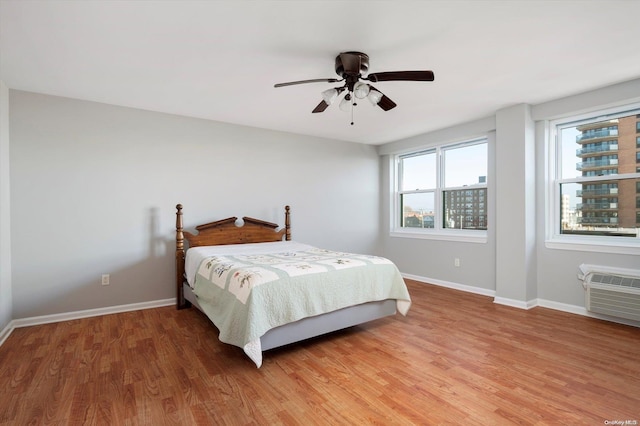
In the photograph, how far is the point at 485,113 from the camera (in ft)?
13.2

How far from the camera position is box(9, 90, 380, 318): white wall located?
3.25 m

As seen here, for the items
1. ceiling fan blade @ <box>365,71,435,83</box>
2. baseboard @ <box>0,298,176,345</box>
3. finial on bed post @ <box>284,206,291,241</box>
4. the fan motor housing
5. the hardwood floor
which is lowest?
the hardwood floor

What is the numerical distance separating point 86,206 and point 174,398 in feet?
8.44

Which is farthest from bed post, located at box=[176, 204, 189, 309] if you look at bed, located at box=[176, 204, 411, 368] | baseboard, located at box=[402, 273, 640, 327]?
baseboard, located at box=[402, 273, 640, 327]

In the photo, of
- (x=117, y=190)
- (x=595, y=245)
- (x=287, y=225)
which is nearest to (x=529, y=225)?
(x=595, y=245)

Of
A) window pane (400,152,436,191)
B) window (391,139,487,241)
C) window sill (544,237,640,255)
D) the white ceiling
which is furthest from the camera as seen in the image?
window pane (400,152,436,191)

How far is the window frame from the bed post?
4300 mm

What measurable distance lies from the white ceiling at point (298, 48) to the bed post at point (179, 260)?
1323 millimetres

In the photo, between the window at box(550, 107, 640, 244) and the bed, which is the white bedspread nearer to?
the bed

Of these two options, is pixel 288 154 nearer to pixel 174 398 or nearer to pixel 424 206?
pixel 424 206

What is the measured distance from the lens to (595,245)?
11.0 feet

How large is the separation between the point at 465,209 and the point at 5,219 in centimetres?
539

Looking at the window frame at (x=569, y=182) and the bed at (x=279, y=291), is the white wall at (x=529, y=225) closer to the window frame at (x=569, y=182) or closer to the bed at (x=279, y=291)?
the window frame at (x=569, y=182)

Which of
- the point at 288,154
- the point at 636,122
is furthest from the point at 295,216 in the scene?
the point at 636,122
